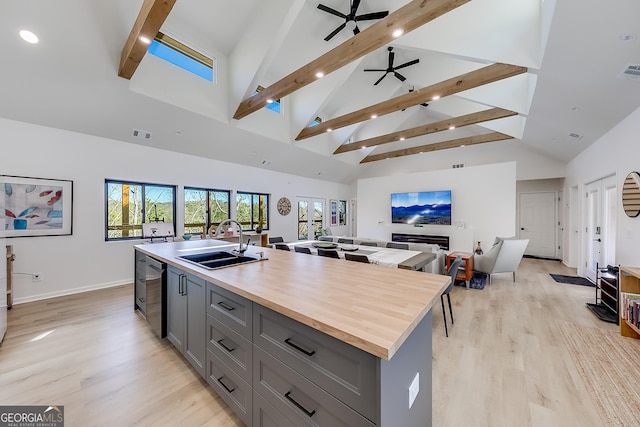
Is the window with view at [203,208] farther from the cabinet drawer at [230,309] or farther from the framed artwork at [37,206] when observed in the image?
the cabinet drawer at [230,309]

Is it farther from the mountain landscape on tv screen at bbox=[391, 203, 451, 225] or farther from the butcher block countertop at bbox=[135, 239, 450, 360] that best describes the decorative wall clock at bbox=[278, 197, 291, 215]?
the butcher block countertop at bbox=[135, 239, 450, 360]

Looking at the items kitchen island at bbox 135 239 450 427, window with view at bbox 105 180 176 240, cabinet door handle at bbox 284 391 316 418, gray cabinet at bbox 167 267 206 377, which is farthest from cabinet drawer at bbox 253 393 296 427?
window with view at bbox 105 180 176 240

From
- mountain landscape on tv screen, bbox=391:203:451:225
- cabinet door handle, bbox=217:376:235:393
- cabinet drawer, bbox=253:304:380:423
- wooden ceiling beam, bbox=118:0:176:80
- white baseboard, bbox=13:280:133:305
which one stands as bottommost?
white baseboard, bbox=13:280:133:305

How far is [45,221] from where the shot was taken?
369cm

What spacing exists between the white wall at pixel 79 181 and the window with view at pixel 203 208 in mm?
247

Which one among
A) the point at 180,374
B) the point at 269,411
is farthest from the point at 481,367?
the point at 180,374

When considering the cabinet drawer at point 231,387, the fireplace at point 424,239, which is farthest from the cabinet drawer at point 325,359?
the fireplace at point 424,239

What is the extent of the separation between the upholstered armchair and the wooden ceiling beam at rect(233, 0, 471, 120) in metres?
3.90

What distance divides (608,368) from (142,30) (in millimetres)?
5510

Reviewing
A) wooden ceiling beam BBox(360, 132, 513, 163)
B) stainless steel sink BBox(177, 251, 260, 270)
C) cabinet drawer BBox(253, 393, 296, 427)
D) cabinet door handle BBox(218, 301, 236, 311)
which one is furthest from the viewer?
wooden ceiling beam BBox(360, 132, 513, 163)

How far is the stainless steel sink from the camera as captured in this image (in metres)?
2.03

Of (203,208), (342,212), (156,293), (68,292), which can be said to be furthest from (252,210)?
(156,293)

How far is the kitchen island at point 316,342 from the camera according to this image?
888mm

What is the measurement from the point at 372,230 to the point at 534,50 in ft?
20.8
